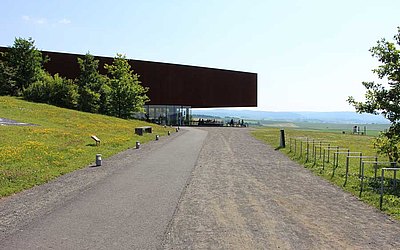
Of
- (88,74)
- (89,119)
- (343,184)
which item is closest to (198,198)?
(343,184)

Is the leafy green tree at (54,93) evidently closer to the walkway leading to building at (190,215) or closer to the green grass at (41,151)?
the green grass at (41,151)

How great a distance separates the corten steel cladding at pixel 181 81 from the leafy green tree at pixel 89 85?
4641 millimetres

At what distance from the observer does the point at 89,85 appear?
55750mm

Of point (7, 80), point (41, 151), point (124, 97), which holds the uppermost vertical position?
point (7, 80)

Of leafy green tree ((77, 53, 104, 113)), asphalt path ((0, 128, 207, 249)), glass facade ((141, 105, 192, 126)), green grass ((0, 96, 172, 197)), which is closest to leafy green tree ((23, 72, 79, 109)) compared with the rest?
leafy green tree ((77, 53, 104, 113))

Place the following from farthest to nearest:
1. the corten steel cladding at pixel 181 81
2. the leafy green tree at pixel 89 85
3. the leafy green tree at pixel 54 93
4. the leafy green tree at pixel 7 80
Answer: the corten steel cladding at pixel 181 81 < the leafy green tree at pixel 7 80 < the leafy green tree at pixel 89 85 < the leafy green tree at pixel 54 93

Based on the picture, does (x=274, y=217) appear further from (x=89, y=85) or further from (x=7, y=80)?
(x=7, y=80)

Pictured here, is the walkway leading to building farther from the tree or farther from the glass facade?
the glass facade

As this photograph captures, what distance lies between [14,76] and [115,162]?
45.5 meters

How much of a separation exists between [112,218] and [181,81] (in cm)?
6077

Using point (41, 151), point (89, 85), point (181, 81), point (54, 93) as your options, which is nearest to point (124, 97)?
point (89, 85)

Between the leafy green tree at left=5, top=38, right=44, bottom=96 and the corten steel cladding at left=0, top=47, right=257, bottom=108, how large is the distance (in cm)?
390

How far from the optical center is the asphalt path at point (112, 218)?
6.57m

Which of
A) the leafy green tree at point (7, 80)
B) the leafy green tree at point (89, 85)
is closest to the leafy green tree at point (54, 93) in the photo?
the leafy green tree at point (89, 85)
